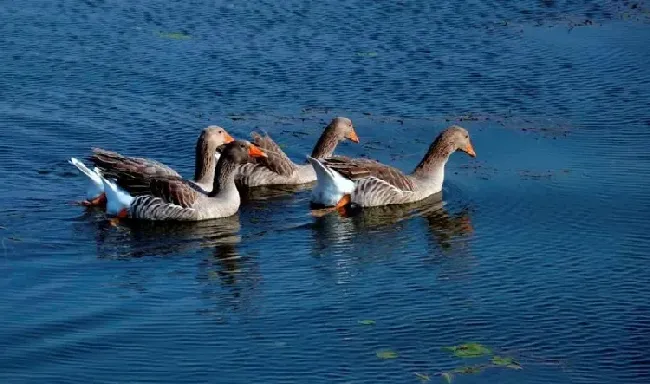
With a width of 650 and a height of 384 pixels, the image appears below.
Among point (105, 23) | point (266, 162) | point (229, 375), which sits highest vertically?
point (105, 23)

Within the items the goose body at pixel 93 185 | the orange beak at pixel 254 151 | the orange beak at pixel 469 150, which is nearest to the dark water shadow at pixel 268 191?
the orange beak at pixel 254 151

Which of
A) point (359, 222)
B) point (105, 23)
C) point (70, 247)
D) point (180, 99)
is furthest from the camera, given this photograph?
point (105, 23)

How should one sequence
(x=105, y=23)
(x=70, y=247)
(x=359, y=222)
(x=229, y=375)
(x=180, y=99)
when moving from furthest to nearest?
1. (x=105, y=23)
2. (x=180, y=99)
3. (x=359, y=222)
4. (x=70, y=247)
5. (x=229, y=375)

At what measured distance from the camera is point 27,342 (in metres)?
11.4

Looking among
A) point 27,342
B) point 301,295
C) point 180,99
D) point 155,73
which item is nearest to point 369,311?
point 301,295

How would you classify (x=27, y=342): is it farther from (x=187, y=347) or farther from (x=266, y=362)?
(x=266, y=362)

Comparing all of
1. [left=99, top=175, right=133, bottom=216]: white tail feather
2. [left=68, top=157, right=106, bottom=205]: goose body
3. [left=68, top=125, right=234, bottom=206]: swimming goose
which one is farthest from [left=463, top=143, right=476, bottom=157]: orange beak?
[left=68, top=157, right=106, bottom=205]: goose body

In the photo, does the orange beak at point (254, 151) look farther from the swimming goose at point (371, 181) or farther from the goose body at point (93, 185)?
the goose body at point (93, 185)

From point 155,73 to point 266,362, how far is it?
34.5ft

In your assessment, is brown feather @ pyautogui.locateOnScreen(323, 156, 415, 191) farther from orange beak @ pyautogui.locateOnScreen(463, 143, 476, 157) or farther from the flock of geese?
orange beak @ pyautogui.locateOnScreen(463, 143, 476, 157)

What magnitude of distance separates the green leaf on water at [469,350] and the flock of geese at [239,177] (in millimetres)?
4823

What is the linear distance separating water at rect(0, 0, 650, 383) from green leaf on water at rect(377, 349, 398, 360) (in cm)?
9

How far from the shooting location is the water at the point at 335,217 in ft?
37.3

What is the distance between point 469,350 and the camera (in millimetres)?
11281
